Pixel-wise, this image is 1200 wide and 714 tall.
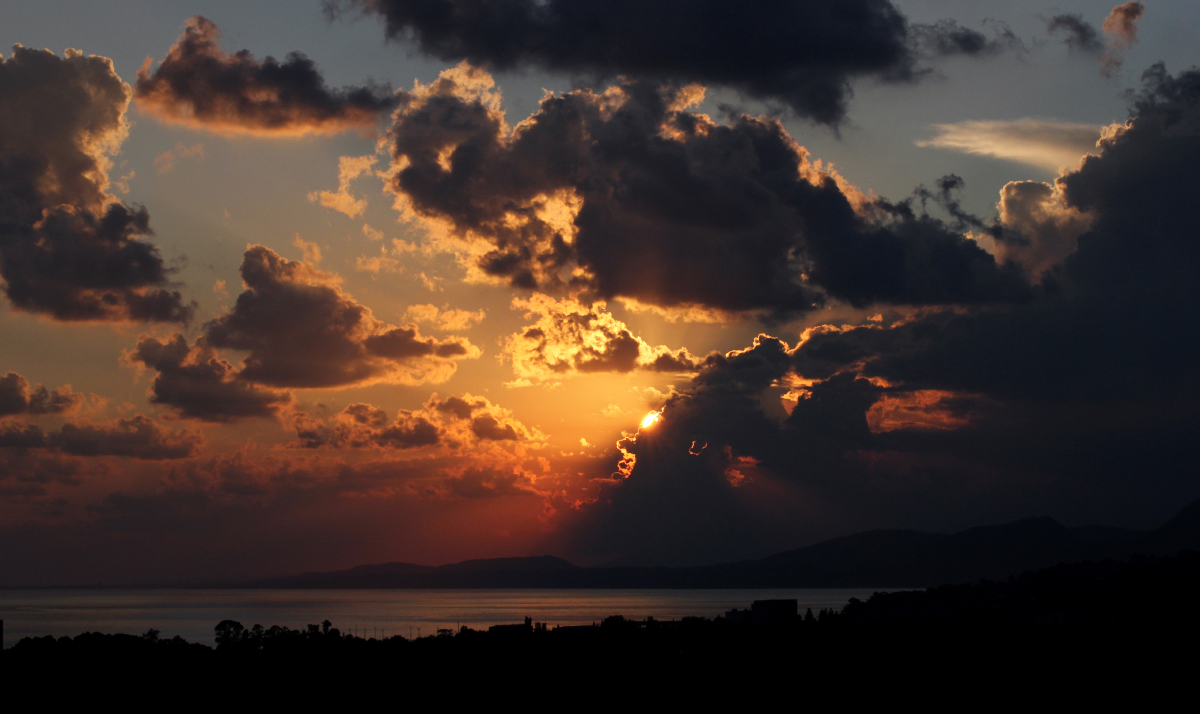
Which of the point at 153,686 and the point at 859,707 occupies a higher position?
the point at 153,686

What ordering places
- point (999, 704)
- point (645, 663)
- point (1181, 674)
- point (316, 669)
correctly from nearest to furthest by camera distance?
point (1181, 674), point (999, 704), point (316, 669), point (645, 663)

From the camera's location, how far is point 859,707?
137125 millimetres

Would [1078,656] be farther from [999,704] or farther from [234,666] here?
[234,666]

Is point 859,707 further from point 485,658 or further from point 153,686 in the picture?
point 153,686

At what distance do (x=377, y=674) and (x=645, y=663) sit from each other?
41.6m

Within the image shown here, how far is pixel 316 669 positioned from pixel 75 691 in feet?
108

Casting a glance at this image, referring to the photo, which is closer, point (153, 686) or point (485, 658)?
point (153, 686)

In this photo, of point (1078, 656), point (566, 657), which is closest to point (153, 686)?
point (566, 657)

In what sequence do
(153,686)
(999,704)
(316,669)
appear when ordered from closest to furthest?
(999,704) < (153,686) < (316,669)

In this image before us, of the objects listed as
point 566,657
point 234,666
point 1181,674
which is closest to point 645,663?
point 566,657

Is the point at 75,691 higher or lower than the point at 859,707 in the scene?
higher

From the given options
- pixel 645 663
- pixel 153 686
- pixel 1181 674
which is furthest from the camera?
pixel 645 663

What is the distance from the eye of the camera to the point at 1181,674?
111188 mm

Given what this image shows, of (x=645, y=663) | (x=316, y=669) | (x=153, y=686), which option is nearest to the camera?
(x=153, y=686)
